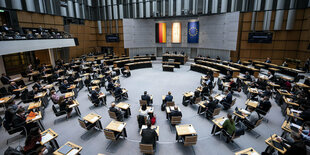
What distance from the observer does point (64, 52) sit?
2064 cm

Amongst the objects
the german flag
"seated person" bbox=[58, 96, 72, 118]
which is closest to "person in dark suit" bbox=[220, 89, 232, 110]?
"seated person" bbox=[58, 96, 72, 118]

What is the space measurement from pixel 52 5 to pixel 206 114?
75.6 feet

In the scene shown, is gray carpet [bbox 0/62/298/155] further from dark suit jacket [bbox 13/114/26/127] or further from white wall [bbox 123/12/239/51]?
white wall [bbox 123/12/239/51]

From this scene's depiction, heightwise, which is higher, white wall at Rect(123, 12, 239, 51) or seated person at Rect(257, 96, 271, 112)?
white wall at Rect(123, 12, 239, 51)

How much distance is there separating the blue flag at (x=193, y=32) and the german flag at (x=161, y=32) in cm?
394

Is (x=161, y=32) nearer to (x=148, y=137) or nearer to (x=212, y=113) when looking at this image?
(x=212, y=113)

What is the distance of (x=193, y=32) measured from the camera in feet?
73.7

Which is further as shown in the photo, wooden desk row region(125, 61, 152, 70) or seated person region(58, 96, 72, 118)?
wooden desk row region(125, 61, 152, 70)

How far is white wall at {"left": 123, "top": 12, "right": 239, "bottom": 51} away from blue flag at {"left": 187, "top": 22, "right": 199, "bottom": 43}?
0.46 metres

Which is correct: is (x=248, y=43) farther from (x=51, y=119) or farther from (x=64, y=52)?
(x=64, y=52)

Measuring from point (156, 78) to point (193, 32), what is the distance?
1182 cm

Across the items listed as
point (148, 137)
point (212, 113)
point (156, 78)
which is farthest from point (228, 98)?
point (156, 78)

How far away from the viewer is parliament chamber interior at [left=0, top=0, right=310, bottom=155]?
5.75 meters

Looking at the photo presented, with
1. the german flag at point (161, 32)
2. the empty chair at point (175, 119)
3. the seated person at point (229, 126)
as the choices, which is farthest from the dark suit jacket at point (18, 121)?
the german flag at point (161, 32)
